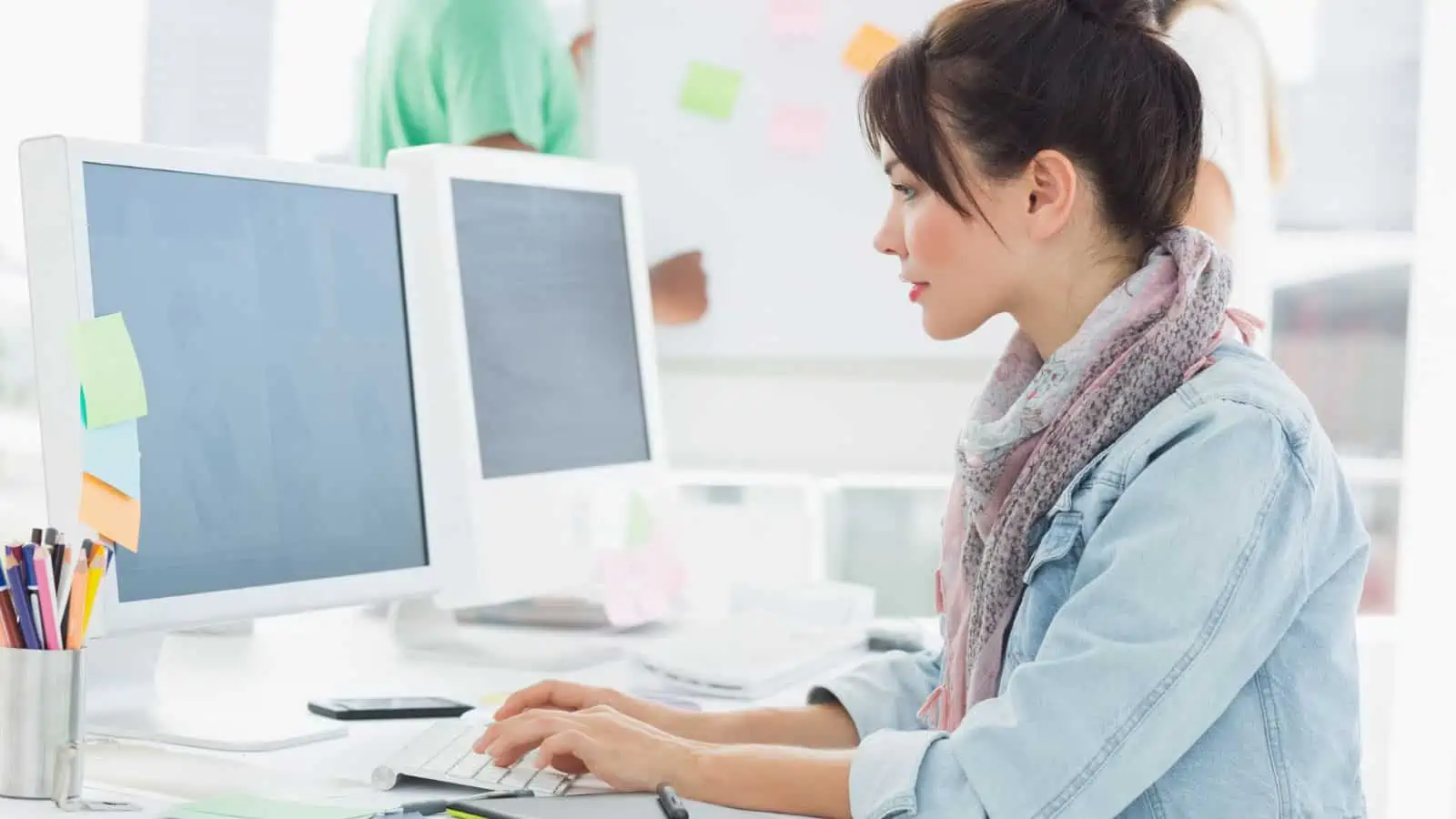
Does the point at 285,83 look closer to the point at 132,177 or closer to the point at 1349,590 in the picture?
the point at 132,177

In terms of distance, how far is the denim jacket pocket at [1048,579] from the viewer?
0.86m

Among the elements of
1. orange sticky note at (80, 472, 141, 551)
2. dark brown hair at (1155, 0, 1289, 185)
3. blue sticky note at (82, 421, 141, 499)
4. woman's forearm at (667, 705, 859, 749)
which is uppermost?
dark brown hair at (1155, 0, 1289, 185)

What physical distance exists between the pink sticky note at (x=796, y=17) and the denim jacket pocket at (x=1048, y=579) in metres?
1.59

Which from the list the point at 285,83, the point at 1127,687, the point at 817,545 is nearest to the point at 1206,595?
the point at 1127,687

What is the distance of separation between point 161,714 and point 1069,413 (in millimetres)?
690

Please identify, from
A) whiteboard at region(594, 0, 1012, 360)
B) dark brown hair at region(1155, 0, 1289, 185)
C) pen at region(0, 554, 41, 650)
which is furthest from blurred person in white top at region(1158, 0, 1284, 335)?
pen at region(0, 554, 41, 650)

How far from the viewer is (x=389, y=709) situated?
113 cm

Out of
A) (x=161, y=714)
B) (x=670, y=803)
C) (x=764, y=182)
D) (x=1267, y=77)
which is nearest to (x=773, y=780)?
(x=670, y=803)

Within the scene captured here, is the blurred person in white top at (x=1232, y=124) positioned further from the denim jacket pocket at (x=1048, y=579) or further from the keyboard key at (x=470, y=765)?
the keyboard key at (x=470, y=765)

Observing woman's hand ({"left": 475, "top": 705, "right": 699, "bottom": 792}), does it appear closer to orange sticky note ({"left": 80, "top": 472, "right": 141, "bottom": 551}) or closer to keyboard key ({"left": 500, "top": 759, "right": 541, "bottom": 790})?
keyboard key ({"left": 500, "top": 759, "right": 541, "bottom": 790})

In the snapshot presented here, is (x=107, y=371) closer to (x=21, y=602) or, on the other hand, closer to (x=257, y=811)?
(x=21, y=602)

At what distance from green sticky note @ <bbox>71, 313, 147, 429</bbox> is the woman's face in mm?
488

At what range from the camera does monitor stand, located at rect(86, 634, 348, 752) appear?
→ 3.34 ft

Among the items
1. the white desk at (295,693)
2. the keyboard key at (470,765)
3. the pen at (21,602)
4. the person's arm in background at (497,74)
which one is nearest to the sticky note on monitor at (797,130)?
the person's arm in background at (497,74)
